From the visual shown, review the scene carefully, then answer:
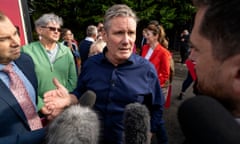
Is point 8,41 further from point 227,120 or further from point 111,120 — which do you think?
point 227,120

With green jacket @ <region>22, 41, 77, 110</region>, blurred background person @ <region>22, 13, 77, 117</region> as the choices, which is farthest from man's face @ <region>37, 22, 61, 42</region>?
green jacket @ <region>22, 41, 77, 110</region>

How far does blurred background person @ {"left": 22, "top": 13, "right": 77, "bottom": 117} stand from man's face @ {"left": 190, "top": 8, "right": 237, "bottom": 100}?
2.39 meters

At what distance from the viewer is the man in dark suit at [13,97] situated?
1223 mm

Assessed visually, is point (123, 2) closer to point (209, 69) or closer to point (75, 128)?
point (75, 128)

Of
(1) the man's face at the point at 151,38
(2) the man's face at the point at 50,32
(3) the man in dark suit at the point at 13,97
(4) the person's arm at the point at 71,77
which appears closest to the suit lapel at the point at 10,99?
(3) the man in dark suit at the point at 13,97

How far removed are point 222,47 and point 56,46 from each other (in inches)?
115

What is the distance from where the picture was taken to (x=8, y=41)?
5.23ft

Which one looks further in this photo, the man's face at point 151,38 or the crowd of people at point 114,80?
the man's face at point 151,38

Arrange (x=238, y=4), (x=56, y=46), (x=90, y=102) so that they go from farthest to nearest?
(x=56, y=46), (x=90, y=102), (x=238, y=4)

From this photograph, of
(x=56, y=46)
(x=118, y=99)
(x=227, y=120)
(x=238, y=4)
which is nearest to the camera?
(x=227, y=120)

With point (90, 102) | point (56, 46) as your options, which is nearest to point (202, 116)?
point (90, 102)

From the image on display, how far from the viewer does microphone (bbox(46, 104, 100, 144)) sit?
2.70 ft

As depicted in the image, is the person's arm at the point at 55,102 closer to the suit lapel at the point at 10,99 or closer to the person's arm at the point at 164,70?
the suit lapel at the point at 10,99

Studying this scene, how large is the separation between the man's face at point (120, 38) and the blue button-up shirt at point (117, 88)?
6 cm
